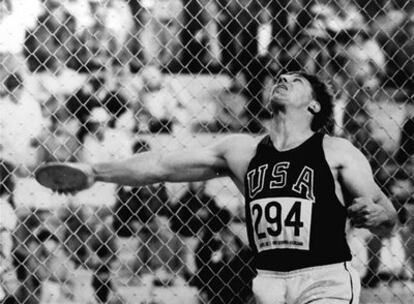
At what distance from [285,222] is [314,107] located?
540 mm

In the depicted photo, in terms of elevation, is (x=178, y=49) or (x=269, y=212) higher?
(x=178, y=49)

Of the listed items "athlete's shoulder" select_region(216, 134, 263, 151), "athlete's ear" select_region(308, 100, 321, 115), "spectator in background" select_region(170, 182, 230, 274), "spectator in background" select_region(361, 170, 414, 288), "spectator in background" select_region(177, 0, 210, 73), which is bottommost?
"spectator in background" select_region(361, 170, 414, 288)

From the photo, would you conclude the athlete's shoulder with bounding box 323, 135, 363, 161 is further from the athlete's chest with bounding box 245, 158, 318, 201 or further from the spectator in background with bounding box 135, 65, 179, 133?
the spectator in background with bounding box 135, 65, 179, 133

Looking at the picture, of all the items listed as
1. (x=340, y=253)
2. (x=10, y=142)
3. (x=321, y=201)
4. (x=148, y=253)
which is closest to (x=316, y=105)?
(x=321, y=201)

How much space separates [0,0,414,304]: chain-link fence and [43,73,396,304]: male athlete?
0.56m

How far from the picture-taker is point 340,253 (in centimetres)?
234

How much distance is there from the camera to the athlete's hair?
8.64ft

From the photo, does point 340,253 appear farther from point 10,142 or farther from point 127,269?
point 10,142

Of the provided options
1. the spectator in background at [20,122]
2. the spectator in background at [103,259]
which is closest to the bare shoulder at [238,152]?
the spectator in background at [103,259]

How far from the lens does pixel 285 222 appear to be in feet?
7.73

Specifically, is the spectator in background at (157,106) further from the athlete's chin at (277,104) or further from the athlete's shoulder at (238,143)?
the athlete's chin at (277,104)

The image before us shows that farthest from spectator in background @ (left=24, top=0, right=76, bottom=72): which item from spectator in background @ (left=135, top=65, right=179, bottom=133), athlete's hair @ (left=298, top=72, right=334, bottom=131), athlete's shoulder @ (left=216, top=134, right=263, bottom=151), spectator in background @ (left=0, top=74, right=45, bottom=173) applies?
athlete's hair @ (left=298, top=72, right=334, bottom=131)

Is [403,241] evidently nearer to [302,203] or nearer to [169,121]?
[302,203]

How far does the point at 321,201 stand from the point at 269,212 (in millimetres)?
198
